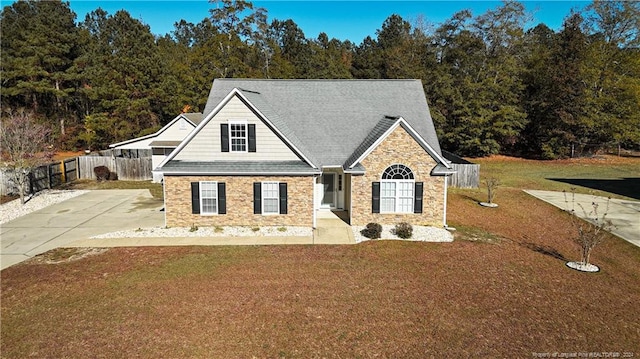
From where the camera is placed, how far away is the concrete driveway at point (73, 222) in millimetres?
16891

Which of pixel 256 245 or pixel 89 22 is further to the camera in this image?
pixel 89 22

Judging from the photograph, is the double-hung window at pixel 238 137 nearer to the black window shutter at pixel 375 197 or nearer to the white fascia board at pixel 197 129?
the white fascia board at pixel 197 129

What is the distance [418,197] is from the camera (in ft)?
64.0

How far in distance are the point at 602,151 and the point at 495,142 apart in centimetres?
1350

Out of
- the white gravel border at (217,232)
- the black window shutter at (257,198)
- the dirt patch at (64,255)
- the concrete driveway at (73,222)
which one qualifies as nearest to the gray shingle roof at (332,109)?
the black window shutter at (257,198)

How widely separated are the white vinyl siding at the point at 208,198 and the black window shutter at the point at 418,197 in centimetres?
951

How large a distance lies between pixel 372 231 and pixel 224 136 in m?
8.26

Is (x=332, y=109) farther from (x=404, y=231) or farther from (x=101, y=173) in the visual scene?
(x=101, y=173)

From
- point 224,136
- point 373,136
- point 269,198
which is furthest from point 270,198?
point 373,136

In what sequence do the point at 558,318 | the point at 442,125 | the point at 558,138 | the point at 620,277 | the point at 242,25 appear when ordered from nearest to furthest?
the point at 558,318
the point at 620,277
the point at 558,138
the point at 442,125
the point at 242,25

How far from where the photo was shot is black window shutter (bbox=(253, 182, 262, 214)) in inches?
747

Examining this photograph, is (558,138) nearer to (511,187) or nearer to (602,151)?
(602,151)

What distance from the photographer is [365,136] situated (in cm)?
2188

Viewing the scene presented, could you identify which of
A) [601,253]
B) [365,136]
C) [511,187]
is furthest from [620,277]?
[511,187]
